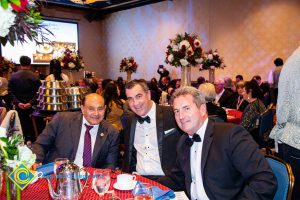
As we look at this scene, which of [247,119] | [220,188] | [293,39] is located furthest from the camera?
[293,39]

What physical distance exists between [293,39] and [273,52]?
59 cm

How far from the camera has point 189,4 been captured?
33.3 ft

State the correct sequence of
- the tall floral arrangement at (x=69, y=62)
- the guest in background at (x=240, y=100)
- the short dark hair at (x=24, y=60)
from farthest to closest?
the tall floral arrangement at (x=69, y=62) → the short dark hair at (x=24, y=60) → the guest in background at (x=240, y=100)

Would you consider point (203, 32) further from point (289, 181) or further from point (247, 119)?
point (289, 181)

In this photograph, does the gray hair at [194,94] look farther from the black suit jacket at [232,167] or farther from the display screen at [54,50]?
the display screen at [54,50]

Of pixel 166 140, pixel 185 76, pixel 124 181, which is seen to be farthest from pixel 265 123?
pixel 124 181

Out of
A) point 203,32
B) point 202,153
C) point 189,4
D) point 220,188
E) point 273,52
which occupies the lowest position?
point 220,188

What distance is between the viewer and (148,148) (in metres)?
2.76

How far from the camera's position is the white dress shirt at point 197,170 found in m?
1.87

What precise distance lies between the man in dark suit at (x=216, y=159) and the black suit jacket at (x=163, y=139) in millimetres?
640

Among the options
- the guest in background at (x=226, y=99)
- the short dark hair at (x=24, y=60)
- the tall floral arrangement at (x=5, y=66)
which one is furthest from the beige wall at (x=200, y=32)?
the short dark hair at (x=24, y=60)

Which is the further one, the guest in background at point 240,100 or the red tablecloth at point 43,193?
the guest in background at point 240,100

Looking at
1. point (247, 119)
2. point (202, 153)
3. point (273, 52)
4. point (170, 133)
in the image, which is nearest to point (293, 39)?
point (273, 52)

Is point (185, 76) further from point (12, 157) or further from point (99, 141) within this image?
point (12, 157)
